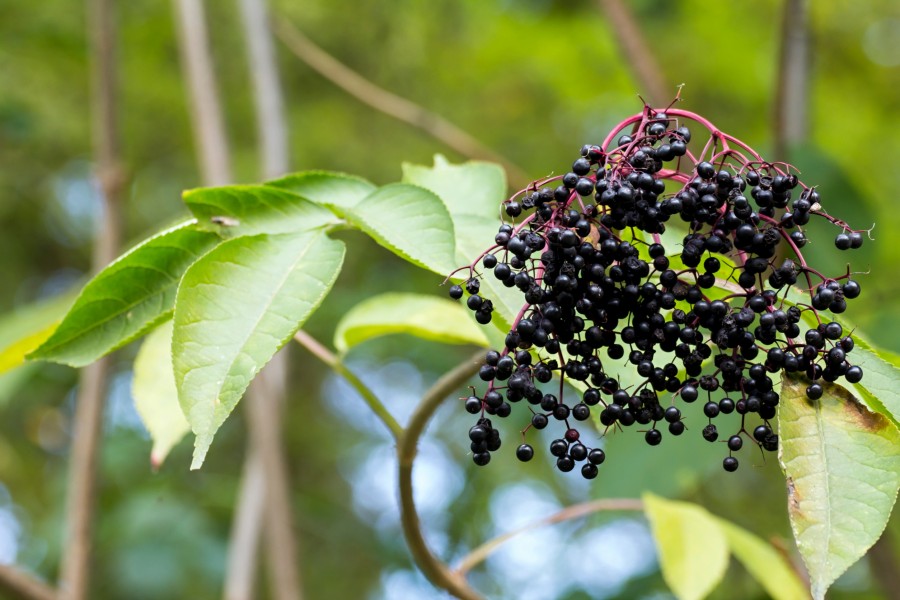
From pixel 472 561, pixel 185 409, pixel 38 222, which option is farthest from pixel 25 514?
pixel 185 409

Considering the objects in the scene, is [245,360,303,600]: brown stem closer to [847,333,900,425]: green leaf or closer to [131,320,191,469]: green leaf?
[131,320,191,469]: green leaf

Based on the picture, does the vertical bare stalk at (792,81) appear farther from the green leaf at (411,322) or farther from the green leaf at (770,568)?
the green leaf at (411,322)

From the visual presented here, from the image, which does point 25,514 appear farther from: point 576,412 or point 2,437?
point 576,412

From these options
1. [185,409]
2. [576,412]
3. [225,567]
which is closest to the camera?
[185,409]

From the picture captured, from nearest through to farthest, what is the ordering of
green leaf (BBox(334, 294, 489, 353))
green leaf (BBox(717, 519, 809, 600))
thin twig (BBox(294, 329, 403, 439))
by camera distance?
thin twig (BBox(294, 329, 403, 439)), green leaf (BBox(334, 294, 489, 353)), green leaf (BBox(717, 519, 809, 600))

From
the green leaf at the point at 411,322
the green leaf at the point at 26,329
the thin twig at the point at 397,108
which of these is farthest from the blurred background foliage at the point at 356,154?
the green leaf at the point at 411,322

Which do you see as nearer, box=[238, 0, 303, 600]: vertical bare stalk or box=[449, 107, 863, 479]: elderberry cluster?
box=[449, 107, 863, 479]: elderberry cluster

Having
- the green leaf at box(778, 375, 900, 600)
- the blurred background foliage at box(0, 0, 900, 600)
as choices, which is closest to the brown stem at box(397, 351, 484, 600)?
the green leaf at box(778, 375, 900, 600)
